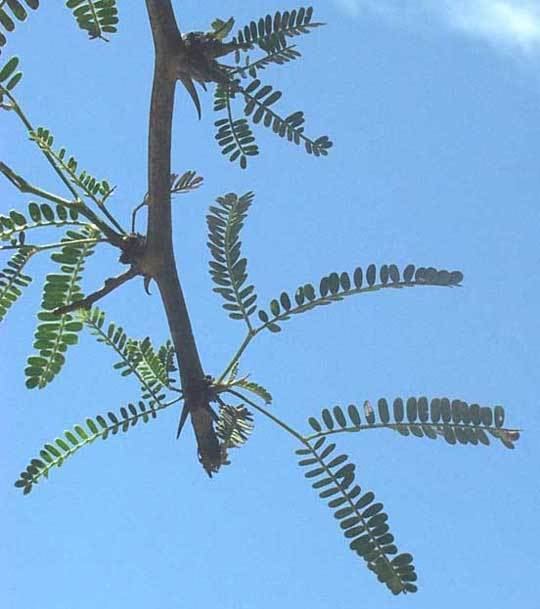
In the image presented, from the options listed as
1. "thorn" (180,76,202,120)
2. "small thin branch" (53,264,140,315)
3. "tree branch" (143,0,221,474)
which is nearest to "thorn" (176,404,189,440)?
"tree branch" (143,0,221,474)

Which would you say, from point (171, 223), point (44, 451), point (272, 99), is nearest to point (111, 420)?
point (44, 451)

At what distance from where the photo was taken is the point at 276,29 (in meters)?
2.39

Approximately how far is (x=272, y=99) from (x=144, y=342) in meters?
0.55

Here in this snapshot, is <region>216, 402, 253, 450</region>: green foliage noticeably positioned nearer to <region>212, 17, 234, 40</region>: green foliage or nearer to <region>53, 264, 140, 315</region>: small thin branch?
<region>53, 264, 140, 315</region>: small thin branch

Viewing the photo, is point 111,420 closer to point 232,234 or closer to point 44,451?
point 44,451

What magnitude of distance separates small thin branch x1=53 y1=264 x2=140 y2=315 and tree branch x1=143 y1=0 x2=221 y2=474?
0.03 metres

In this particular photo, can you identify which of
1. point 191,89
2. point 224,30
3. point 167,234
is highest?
point 224,30

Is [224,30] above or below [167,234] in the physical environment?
above

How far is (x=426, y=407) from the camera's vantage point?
196 cm

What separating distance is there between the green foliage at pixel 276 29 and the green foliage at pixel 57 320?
1.74 ft

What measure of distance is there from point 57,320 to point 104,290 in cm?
26

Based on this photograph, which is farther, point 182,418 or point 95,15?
point 95,15

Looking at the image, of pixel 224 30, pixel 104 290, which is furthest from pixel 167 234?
pixel 224 30

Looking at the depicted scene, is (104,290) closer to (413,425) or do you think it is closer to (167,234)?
(167,234)
